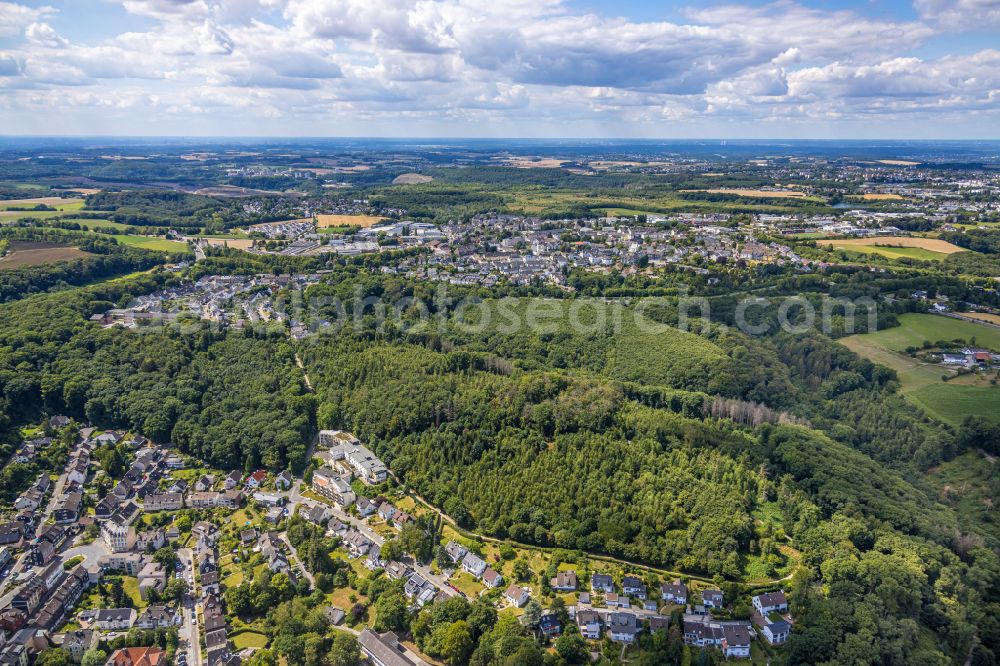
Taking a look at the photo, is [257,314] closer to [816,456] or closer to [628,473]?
[628,473]

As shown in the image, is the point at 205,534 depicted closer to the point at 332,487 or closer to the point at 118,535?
the point at 118,535

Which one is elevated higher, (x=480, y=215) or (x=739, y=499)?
(x=480, y=215)

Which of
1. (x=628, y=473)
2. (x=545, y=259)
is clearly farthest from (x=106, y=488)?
(x=545, y=259)

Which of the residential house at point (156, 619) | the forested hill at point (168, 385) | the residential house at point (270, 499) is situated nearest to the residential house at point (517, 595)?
the residential house at point (156, 619)

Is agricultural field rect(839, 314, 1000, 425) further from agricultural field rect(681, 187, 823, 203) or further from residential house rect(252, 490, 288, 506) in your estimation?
agricultural field rect(681, 187, 823, 203)

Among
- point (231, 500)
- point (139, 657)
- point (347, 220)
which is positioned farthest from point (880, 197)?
point (139, 657)

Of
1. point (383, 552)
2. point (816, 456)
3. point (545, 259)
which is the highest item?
point (545, 259)
